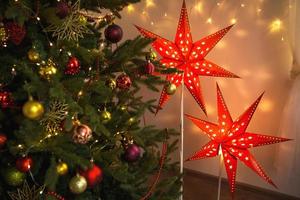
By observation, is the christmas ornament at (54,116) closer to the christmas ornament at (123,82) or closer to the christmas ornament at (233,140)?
the christmas ornament at (123,82)

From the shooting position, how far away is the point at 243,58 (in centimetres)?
218

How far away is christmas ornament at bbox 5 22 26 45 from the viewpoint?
92 cm

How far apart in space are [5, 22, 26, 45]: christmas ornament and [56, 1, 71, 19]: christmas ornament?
0.36 feet

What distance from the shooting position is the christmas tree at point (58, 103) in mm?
893

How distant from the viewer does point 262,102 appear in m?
→ 2.13

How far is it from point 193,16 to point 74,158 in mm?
1648

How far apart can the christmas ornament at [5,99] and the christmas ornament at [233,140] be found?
1.08 meters

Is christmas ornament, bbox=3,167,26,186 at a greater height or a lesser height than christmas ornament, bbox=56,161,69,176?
lesser

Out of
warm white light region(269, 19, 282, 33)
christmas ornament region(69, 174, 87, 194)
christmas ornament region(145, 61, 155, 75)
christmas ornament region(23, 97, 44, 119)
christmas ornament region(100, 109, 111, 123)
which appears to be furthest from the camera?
warm white light region(269, 19, 282, 33)

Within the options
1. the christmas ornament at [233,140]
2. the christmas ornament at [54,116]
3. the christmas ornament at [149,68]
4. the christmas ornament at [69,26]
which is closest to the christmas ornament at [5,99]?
the christmas ornament at [54,116]

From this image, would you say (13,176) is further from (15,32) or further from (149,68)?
(149,68)

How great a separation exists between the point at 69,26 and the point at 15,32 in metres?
0.14

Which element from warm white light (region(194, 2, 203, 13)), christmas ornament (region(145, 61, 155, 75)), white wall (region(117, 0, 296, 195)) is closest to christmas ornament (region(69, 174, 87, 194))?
christmas ornament (region(145, 61, 155, 75))

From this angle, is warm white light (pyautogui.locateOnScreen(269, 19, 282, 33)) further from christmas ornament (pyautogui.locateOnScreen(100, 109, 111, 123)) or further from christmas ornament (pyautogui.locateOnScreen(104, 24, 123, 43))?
christmas ornament (pyautogui.locateOnScreen(100, 109, 111, 123))
